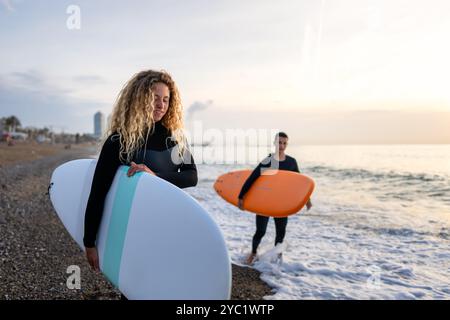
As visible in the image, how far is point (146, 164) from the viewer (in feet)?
6.31

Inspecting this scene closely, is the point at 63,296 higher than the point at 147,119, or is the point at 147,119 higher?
the point at 147,119

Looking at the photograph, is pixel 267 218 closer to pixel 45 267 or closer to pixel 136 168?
pixel 45 267

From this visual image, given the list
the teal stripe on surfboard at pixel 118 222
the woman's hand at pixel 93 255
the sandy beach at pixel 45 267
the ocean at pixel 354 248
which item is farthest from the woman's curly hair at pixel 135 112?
the ocean at pixel 354 248

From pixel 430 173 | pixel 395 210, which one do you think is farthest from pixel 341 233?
pixel 430 173

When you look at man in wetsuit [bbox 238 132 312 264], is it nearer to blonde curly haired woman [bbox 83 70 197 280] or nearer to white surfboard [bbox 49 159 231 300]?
blonde curly haired woman [bbox 83 70 197 280]

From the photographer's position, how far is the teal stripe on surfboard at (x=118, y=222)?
1979mm

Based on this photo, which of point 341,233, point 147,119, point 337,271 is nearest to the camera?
point 147,119

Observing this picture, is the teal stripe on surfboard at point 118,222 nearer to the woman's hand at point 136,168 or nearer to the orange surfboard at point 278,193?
the woman's hand at point 136,168

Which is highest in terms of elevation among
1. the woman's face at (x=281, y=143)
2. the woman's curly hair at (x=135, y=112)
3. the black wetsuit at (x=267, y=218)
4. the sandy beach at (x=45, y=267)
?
the woman's curly hair at (x=135, y=112)

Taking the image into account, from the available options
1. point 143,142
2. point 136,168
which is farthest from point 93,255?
point 143,142

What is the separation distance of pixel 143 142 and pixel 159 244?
0.57 meters
